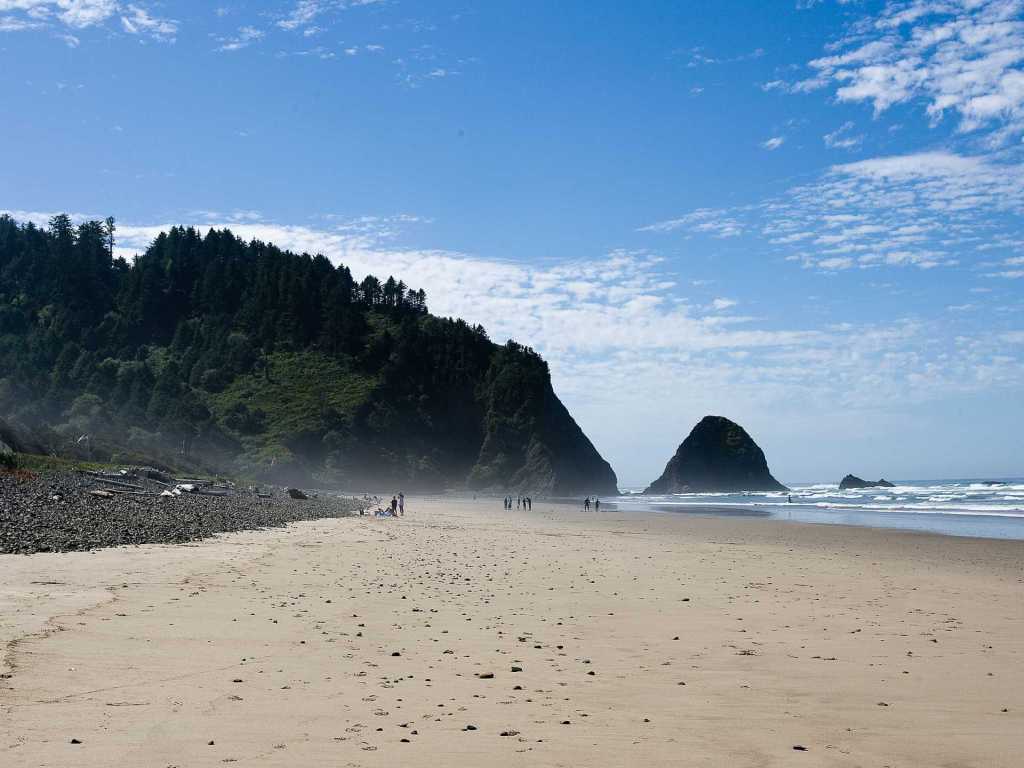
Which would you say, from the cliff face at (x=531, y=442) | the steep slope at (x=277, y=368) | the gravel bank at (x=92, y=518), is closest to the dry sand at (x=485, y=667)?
the gravel bank at (x=92, y=518)

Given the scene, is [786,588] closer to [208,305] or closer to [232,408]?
[232,408]

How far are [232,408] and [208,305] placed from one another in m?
47.7

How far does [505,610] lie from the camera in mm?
13969

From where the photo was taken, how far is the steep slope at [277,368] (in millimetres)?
135750

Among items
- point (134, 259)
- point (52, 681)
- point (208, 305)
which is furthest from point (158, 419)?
point (52, 681)

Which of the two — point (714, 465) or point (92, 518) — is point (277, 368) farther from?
point (92, 518)

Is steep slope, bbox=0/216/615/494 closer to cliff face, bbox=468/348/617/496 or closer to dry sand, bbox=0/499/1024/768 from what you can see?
cliff face, bbox=468/348/617/496

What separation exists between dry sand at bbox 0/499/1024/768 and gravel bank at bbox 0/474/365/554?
1.88 metres

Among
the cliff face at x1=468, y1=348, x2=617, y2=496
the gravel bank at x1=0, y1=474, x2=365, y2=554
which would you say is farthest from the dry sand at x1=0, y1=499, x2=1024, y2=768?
the cliff face at x1=468, y1=348, x2=617, y2=496

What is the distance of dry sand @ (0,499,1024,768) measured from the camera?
21.3 feet

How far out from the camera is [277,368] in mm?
158000

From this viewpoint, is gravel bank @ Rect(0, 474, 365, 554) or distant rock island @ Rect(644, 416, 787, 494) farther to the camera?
distant rock island @ Rect(644, 416, 787, 494)

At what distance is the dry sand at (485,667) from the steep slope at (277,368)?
4334 inches

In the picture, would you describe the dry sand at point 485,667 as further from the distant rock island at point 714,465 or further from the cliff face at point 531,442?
the distant rock island at point 714,465
